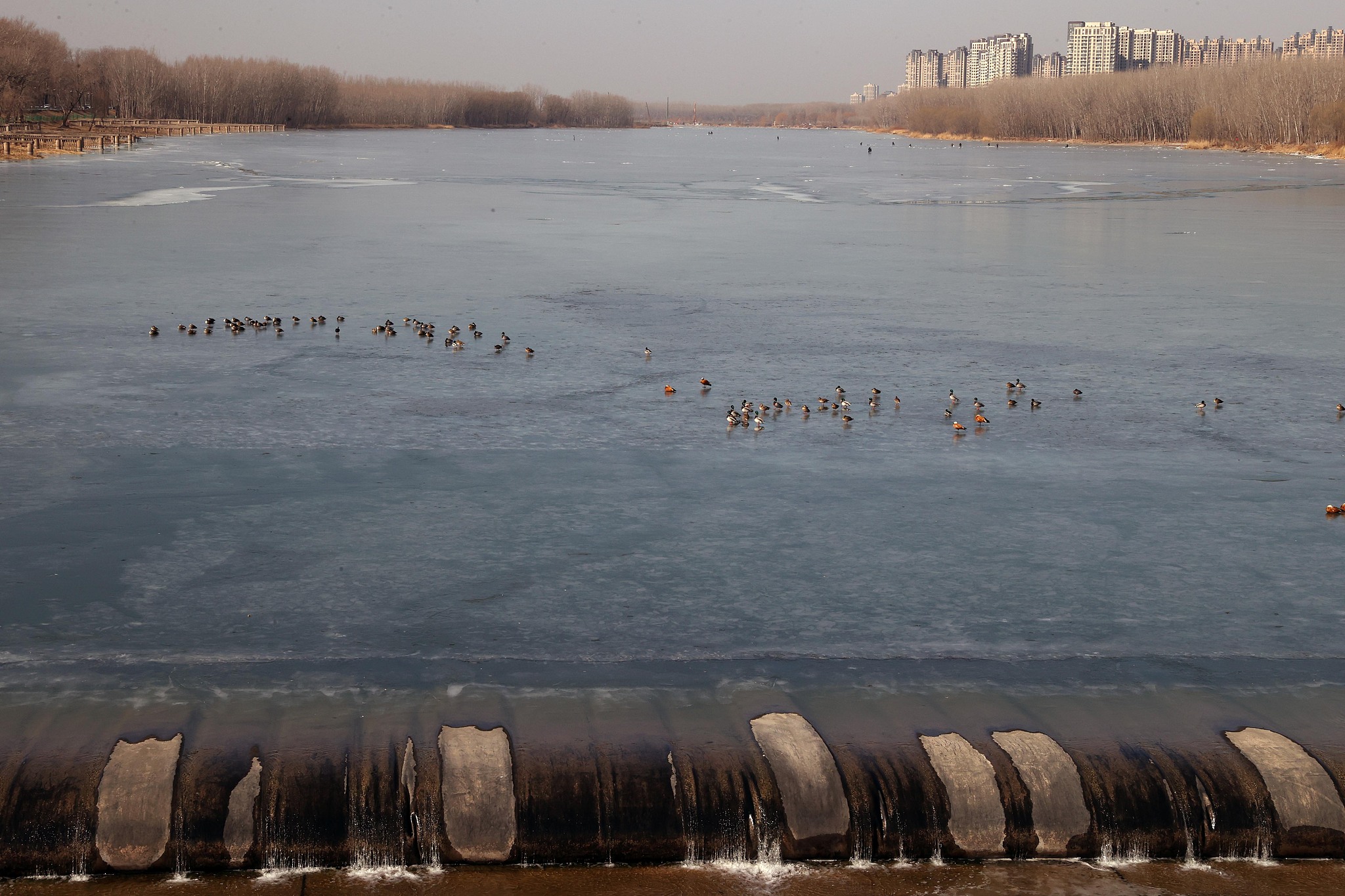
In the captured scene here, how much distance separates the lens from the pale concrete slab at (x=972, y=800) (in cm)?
654

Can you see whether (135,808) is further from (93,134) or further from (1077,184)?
(93,134)

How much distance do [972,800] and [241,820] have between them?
12.4ft

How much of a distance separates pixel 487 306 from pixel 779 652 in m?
13.8

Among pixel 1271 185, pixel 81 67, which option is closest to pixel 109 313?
pixel 1271 185

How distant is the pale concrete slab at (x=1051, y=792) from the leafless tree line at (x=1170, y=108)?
109175 millimetres

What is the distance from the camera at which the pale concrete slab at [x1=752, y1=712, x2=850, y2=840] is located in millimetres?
6551

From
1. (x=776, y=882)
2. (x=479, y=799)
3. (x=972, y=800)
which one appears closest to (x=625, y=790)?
(x=479, y=799)

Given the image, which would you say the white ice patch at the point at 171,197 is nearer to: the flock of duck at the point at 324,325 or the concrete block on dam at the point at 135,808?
the flock of duck at the point at 324,325

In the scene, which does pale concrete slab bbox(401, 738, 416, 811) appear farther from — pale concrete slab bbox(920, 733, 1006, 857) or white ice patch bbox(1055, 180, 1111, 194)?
white ice patch bbox(1055, 180, 1111, 194)

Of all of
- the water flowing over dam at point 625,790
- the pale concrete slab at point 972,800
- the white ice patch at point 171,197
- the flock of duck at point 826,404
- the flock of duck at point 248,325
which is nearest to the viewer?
the water flowing over dam at point 625,790

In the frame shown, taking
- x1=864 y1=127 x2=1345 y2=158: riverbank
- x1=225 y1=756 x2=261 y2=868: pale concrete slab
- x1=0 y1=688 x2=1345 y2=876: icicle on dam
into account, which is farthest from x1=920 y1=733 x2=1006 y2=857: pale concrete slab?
x1=864 y1=127 x2=1345 y2=158: riverbank

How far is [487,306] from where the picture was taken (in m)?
20.8

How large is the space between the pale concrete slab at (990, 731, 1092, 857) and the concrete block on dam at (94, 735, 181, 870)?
443 centimetres

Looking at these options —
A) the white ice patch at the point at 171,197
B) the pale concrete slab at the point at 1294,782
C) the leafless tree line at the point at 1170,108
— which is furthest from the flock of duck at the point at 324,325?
the leafless tree line at the point at 1170,108
